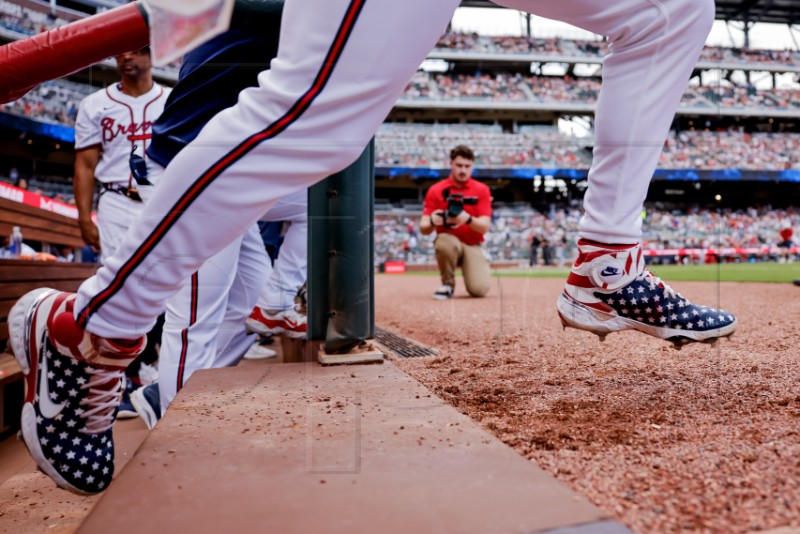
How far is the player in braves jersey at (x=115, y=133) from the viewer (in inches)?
101

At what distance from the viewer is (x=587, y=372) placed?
1.43 m

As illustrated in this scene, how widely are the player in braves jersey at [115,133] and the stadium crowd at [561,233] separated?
52.7ft

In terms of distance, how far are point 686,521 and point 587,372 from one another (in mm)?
888

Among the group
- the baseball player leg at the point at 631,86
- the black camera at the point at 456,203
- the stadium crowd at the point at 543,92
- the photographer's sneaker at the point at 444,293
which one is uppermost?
the stadium crowd at the point at 543,92

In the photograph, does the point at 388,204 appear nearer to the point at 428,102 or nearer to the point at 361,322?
the point at 428,102

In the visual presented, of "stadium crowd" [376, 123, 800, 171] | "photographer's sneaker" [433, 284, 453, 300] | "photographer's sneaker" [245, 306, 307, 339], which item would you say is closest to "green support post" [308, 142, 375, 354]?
"photographer's sneaker" [245, 306, 307, 339]

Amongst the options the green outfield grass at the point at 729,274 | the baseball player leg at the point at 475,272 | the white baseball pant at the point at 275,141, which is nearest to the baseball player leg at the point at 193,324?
the white baseball pant at the point at 275,141

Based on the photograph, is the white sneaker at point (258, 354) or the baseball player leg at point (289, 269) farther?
the white sneaker at point (258, 354)

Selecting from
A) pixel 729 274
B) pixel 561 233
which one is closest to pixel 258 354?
pixel 729 274

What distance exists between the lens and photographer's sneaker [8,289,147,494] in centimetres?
88

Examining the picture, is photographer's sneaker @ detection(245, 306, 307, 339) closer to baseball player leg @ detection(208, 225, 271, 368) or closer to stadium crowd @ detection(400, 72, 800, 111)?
baseball player leg @ detection(208, 225, 271, 368)

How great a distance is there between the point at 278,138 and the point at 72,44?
50 centimetres

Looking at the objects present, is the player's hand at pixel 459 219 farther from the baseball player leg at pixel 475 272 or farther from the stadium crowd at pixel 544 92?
the stadium crowd at pixel 544 92

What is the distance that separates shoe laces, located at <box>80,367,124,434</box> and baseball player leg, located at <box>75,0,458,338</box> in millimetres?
121
